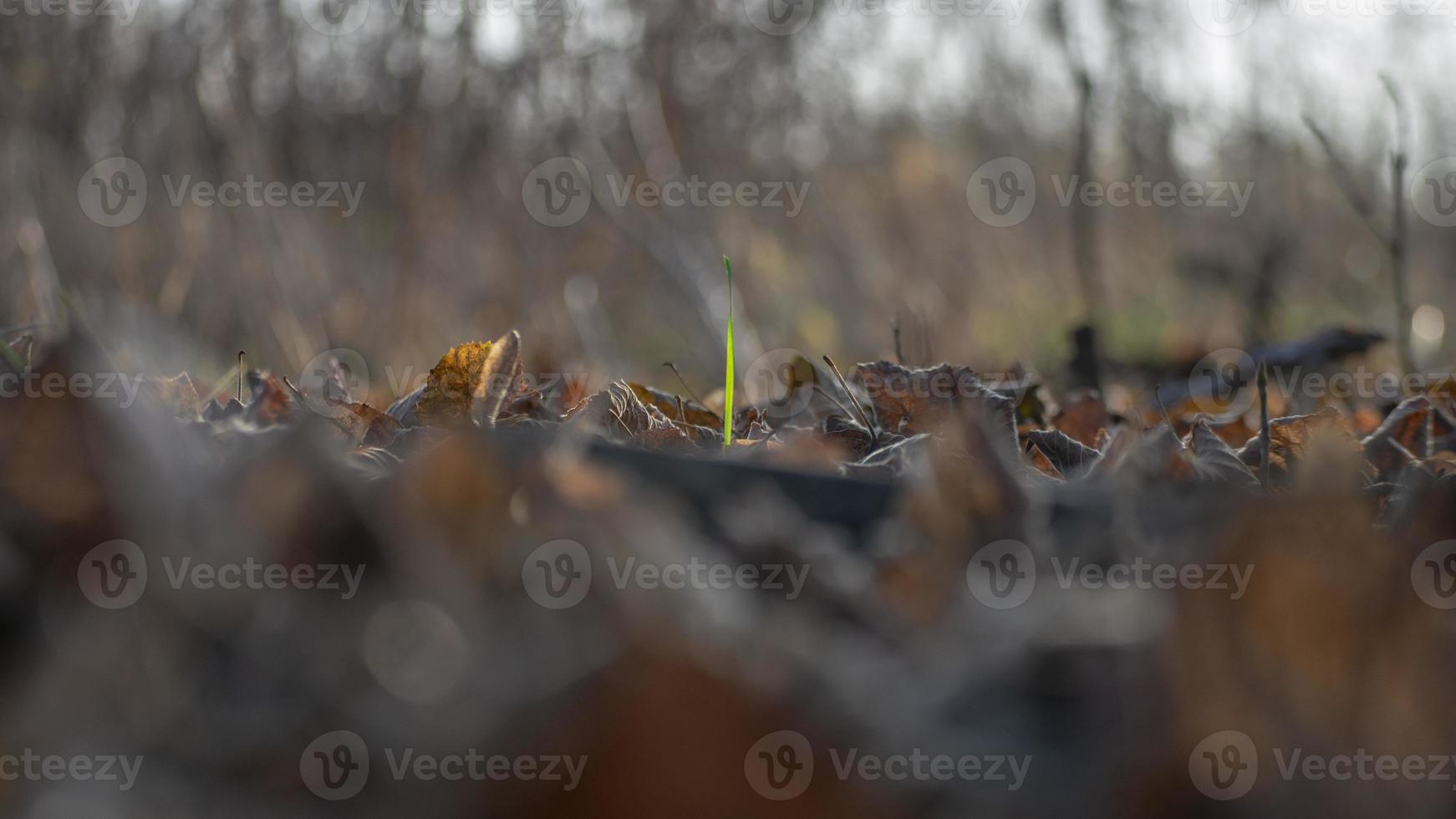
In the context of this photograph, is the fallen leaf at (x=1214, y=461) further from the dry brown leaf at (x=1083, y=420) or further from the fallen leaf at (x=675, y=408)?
the fallen leaf at (x=675, y=408)

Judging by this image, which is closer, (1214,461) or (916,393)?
(1214,461)

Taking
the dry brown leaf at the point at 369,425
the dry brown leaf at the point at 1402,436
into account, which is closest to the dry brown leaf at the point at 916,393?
the dry brown leaf at the point at 1402,436

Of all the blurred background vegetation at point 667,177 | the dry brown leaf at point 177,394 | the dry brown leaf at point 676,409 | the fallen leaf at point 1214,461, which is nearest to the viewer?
the fallen leaf at point 1214,461

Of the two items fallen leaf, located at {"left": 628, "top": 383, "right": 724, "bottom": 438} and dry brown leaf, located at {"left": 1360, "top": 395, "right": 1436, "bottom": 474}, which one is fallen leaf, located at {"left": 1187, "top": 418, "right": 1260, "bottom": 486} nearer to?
dry brown leaf, located at {"left": 1360, "top": 395, "right": 1436, "bottom": 474}

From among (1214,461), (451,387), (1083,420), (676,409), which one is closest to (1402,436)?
(1214,461)

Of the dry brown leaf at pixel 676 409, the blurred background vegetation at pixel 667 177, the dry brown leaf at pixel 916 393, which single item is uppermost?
the dry brown leaf at pixel 916 393

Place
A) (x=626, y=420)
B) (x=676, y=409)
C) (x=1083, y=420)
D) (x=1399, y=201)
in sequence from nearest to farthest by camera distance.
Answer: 1. (x=626, y=420)
2. (x=676, y=409)
3. (x=1083, y=420)
4. (x=1399, y=201)

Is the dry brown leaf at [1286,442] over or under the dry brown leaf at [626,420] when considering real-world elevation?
under

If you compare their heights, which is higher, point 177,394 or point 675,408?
point 177,394

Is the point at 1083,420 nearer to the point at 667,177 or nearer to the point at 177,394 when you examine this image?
the point at 177,394
